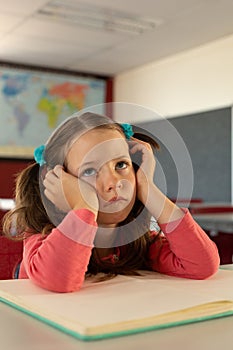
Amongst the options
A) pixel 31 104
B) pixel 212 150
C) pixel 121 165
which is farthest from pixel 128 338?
pixel 31 104

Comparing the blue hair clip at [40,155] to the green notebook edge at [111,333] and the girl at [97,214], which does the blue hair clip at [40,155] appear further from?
the green notebook edge at [111,333]

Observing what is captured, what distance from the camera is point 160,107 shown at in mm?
6277

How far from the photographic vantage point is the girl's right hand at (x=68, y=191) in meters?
0.92

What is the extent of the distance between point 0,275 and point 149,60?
528cm

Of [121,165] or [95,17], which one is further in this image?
[95,17]

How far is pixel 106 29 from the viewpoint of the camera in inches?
196

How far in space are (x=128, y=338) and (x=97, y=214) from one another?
0.35 metres

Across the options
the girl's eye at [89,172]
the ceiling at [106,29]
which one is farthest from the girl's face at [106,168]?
the ceiling at [106,29]

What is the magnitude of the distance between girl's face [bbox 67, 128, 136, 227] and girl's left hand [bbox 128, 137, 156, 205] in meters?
0.03

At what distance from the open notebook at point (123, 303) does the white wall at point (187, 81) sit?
15.1 ft

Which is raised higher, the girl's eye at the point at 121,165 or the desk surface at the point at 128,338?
the girl's eye at the point at 121,165

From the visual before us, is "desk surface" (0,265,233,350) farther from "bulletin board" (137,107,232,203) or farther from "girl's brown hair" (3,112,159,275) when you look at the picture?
"bulletin board" (137,107,232,203)

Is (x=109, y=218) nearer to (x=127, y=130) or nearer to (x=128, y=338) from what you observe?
(x=127, y=130)

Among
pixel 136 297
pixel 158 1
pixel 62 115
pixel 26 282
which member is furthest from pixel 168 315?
pixel 62 115
